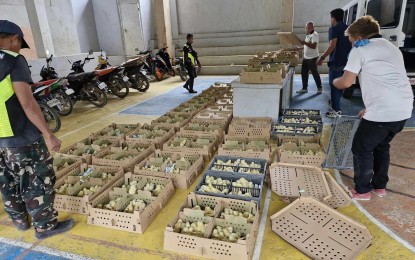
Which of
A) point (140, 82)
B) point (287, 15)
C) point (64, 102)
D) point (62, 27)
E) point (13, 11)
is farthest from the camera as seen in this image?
point (287, 15)

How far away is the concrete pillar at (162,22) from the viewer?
1065cm

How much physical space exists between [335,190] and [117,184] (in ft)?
6.42

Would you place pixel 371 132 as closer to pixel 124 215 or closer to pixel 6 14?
pixel 124 215

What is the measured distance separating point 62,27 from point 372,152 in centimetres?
884

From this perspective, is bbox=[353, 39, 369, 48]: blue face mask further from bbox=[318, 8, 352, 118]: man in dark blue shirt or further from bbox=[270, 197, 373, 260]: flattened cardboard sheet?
bbox=[318, 8, 352, 118]: man in dark blue shirt

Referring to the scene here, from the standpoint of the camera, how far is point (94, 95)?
19.5ft

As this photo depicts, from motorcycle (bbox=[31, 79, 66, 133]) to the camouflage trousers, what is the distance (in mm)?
2739

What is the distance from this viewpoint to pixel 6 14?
299 inches

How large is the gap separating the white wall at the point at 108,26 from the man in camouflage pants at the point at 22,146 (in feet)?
33.5

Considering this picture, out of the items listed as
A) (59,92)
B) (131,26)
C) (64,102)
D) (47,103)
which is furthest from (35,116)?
(131,26)

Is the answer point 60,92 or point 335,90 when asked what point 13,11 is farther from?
point 335,90

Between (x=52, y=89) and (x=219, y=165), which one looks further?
(x=52, y=89)

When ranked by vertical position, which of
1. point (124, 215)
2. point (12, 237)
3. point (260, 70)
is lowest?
point (12, 237)

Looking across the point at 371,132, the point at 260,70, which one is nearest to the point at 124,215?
Answer: the point at 371,132
